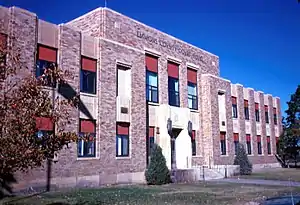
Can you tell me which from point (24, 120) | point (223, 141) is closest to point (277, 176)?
point (223, 141)

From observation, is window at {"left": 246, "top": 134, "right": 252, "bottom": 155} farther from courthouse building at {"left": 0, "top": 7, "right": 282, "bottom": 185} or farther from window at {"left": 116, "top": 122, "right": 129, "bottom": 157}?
window at {"left": 116, "top": 122, "right": 129, "bottom": 157}

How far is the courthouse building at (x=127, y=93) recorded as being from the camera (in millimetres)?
18250

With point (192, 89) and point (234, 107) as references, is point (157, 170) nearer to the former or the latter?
point (192, 89)

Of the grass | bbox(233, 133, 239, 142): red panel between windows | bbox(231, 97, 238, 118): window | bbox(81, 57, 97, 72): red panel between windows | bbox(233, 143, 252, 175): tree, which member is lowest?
the grass

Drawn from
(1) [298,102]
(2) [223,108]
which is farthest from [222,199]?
(1) [298,102]

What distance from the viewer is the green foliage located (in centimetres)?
2081

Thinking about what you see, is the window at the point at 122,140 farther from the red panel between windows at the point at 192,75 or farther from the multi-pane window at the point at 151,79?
the red panel between windows at the point at 192,75

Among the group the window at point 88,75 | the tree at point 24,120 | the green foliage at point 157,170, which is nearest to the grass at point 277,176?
the green foliage at point 157,170

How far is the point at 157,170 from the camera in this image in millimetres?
20906

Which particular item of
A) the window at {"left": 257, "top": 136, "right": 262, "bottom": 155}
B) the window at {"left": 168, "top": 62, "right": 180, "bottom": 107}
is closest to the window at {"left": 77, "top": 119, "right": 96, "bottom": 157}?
the window at {"left": 168, "top": 62, "right": 180, "bottom": 107}

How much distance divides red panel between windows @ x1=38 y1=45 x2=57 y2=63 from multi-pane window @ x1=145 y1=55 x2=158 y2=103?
858 cm

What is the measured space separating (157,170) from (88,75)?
292 inches

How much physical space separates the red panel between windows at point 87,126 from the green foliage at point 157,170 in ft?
13.7

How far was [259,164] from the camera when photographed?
38.6 m
